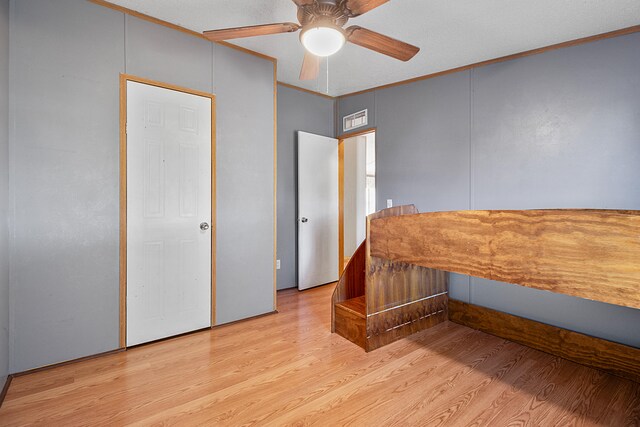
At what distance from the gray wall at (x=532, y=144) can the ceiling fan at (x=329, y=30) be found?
1.43m

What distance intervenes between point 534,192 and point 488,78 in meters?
1.19

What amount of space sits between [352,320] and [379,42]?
207 cm

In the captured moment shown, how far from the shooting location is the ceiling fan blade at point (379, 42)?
195cm

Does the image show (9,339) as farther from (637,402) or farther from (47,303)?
(637,402)

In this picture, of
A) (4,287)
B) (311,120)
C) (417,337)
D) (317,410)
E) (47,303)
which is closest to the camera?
(317,410)

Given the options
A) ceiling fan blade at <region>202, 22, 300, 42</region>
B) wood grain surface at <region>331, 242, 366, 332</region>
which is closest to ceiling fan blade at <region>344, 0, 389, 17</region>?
ceiling fan blade at <region>202, 22, 300, 42</region>

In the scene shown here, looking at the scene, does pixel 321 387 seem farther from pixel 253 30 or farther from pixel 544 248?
pixel 253 30

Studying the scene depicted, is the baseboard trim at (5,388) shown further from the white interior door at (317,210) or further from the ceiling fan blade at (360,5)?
the ceiling fan blade at (360,5)

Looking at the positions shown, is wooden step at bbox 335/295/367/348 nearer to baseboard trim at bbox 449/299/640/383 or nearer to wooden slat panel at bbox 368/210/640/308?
wooden slat panel at bbox 368/210/640/308

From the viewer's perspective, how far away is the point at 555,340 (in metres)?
2.57

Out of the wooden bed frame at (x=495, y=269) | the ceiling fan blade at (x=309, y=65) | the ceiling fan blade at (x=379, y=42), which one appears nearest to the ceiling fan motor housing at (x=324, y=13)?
the ceiling fan blade at (x=379, y=42)

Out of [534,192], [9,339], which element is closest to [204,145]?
[9,339]

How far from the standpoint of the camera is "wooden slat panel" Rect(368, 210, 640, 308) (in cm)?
119

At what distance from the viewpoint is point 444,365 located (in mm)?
2330
